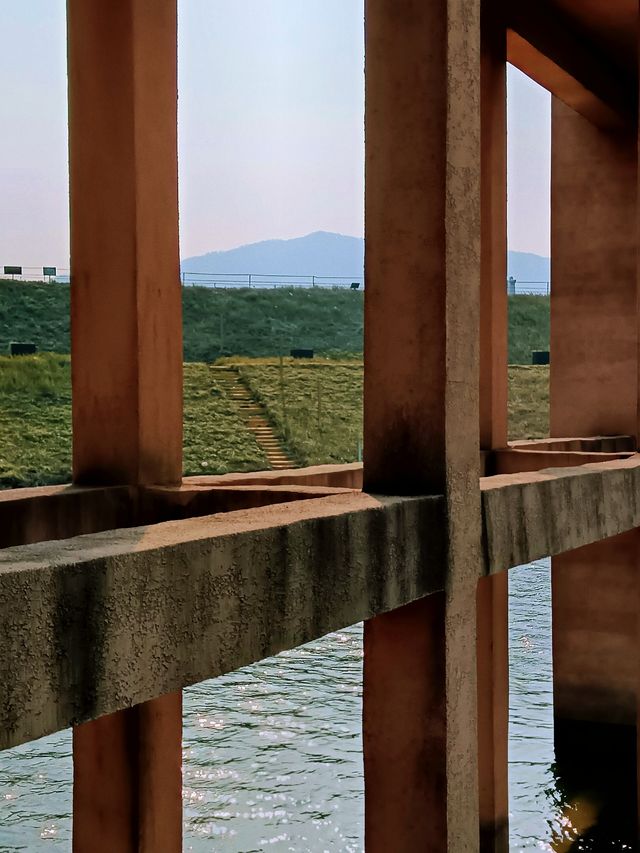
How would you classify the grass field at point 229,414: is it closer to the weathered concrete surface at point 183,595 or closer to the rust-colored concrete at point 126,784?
the rust-colored concrete at point 126,784

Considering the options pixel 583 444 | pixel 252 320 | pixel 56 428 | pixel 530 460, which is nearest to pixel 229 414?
pixel 56 428

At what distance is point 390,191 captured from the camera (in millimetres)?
6184

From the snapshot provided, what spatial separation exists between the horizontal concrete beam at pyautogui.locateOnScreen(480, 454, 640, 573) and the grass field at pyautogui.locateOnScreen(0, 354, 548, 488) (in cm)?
3972

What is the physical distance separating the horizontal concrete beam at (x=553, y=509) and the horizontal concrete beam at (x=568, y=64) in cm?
625

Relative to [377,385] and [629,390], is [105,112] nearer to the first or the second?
[377,385]

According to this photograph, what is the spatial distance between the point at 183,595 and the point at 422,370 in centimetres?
232

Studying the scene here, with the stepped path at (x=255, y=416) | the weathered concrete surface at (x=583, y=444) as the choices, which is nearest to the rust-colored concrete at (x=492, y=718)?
the weathered concrete surface at (x=583, y=444)

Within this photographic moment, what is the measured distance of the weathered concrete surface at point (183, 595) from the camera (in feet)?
11.7

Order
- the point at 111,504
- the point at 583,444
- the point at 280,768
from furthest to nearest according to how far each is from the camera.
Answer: the point at 280,768
the point at 583,444
the point at 111,504

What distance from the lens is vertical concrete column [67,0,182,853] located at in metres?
7.51

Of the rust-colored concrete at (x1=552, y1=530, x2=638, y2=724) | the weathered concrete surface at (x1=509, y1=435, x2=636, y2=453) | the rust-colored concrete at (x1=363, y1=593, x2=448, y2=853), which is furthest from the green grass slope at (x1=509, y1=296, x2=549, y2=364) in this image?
the rust-colored concrete at (x1=363, y1=593, x2=448, y2=853)

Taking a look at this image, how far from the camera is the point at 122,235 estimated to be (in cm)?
785

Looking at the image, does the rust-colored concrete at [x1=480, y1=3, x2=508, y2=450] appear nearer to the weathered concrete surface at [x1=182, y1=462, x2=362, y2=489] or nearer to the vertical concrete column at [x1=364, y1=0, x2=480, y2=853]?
the weathered concrete surface at [x1=182, y1=462, x2=362, y2=489]

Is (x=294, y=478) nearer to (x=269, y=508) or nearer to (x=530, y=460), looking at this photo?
(x=269, y=508)
